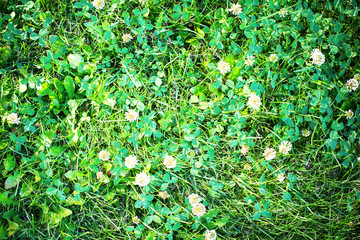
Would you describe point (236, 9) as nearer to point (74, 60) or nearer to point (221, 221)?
point (74, 60)

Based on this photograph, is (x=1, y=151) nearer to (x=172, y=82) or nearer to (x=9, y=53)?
(x=9, y=53)

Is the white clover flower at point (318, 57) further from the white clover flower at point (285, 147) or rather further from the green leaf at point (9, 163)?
the green leaf at point (9, 163)

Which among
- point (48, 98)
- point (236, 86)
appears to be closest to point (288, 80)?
point (236, 86)

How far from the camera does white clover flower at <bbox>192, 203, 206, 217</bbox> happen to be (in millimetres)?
1802

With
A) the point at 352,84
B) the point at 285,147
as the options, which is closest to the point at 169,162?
the point at 285,147

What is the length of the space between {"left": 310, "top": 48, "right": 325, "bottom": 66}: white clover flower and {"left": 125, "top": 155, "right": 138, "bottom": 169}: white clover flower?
54.2 inches

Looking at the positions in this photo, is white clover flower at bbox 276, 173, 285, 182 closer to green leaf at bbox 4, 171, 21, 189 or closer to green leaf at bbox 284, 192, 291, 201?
green leaf at bbox 284, 192, 291, 201

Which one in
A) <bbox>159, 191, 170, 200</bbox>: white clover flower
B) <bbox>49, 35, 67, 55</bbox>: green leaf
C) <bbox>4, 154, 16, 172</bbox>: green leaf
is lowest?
<bbox>159, 191, 170, 200</bbox>: white clover flower

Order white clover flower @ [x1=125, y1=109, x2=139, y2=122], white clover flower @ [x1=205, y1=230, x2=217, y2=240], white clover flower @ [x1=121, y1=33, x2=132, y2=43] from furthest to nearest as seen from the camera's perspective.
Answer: white clover flower @ [x1=121, y1=33, x2=132, y2=43] < white clover flower @ [x1=125, y1=109, x2=139, y2=122] < white clover flower @ [x1=205, y1=230, x2=217, y2=240]

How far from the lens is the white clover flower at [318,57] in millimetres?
1891

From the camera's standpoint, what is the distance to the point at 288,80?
197cm

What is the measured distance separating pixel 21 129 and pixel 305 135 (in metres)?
1.98

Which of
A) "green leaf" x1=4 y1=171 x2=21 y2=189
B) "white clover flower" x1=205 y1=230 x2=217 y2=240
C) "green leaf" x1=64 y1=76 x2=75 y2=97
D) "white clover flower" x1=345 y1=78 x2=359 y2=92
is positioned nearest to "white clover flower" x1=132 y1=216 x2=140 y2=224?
"white clover flower" x1=205 y1=230 x2=217 y2=240

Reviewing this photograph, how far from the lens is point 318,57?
1.89 meters
